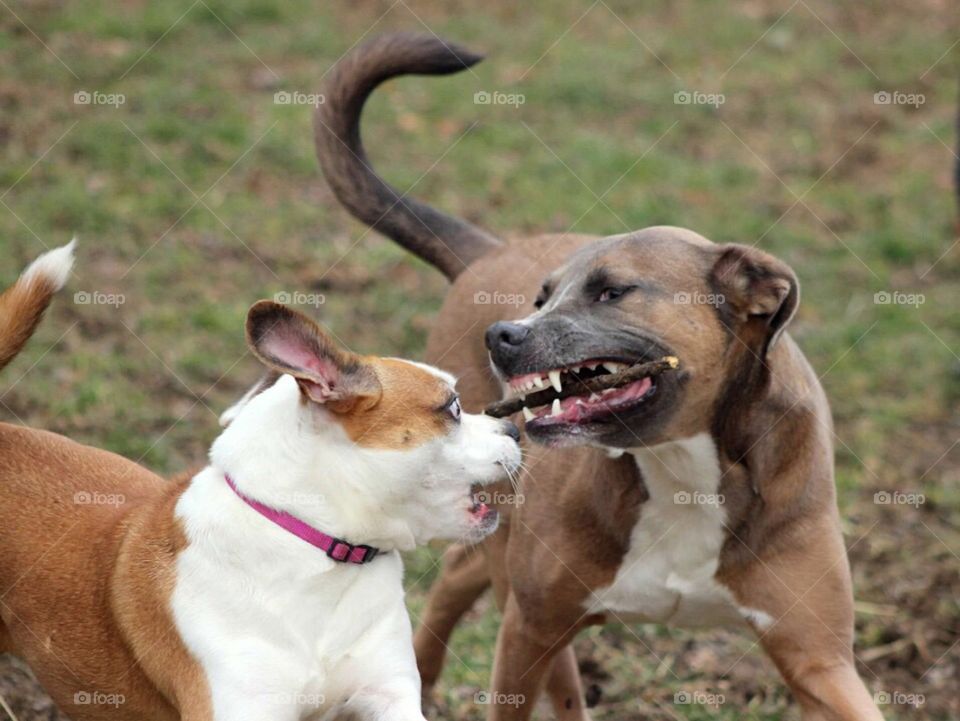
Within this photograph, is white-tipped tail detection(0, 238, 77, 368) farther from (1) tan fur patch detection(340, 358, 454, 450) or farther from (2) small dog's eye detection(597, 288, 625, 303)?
(2) small dog's eye detection(597, 288, 625, 303)

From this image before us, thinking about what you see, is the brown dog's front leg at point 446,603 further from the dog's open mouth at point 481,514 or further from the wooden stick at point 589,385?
the dog's open mouth at point 481,514

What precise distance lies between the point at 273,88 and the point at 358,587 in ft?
23.9

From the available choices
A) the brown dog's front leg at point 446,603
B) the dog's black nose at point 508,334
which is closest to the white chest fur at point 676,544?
the dog's black nose at point 508,334

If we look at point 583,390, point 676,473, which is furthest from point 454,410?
point 676,473

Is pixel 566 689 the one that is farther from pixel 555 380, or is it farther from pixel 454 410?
pixel 454 410

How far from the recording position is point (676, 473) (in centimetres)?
492

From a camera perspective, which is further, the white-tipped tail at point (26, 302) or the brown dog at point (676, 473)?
the brown dog at point (676, 473)

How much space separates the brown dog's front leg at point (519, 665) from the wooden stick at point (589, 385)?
0.75 m

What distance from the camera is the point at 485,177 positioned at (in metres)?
10.4

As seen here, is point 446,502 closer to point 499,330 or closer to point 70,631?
point 499,330

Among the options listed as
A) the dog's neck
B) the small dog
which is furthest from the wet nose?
the dog's neck

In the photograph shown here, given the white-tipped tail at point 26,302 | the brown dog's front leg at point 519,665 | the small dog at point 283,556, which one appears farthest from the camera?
the brown dog's front leg at point 519,665

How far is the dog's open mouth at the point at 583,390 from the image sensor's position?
466 centimetres

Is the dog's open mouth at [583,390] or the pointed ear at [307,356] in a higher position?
the pointed ear at [307,356]
